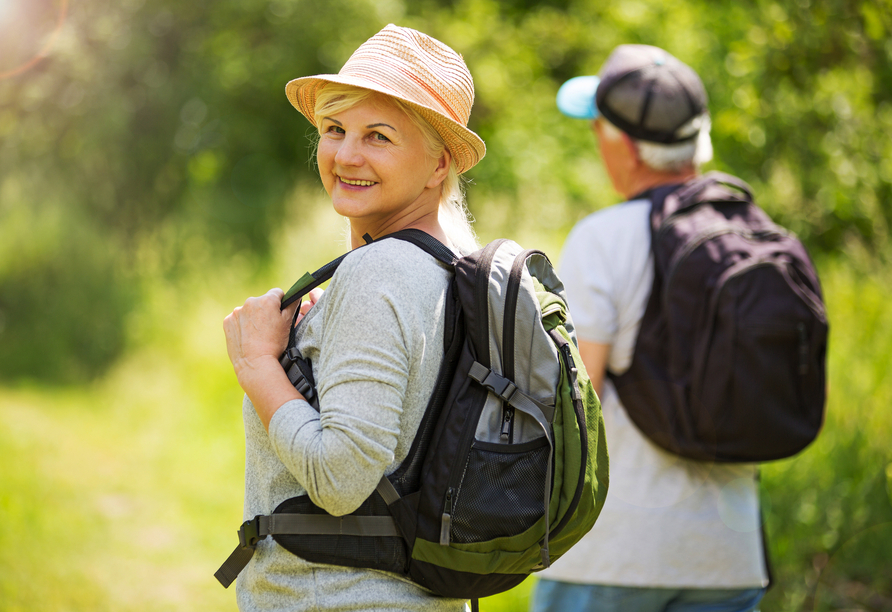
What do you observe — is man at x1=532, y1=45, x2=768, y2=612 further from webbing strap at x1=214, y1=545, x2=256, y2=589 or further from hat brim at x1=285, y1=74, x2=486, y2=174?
webbing strap at x1=214, y1=545, x2=256, y2=589

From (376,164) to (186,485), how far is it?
4.47m

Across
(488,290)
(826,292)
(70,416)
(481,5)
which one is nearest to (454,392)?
(488,290)

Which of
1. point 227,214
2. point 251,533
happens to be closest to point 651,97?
point 251,533

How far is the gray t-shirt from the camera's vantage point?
1.37 metres

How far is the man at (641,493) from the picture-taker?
7.51 feet

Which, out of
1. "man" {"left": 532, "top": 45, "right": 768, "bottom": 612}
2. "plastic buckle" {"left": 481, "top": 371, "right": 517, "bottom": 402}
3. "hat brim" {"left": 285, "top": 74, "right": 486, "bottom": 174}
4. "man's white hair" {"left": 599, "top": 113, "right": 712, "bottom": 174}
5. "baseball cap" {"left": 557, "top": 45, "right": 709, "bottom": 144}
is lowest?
"man" {"left": 532, "top": 45, "right": 768, "bottom": 612}

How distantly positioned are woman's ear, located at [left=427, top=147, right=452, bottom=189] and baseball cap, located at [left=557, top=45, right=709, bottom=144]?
1069mm

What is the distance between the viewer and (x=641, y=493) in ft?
7.63

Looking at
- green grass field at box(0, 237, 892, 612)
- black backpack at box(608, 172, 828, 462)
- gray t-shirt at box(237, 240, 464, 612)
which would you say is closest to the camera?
gray t-shirt at box(237, 240, 464, 612)

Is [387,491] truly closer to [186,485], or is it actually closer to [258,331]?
[258,331]

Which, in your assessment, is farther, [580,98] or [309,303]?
[580,98]

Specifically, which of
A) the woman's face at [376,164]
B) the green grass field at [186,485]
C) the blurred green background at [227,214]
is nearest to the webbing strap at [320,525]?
the woman's face at [376,164]

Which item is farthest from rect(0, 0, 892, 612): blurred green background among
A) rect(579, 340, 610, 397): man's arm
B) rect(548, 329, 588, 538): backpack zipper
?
rect(548, 329, 588, 538): backpack zipper

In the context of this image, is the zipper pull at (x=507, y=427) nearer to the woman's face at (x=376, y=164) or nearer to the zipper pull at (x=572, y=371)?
the zipper pull at (x=572, y=371)
